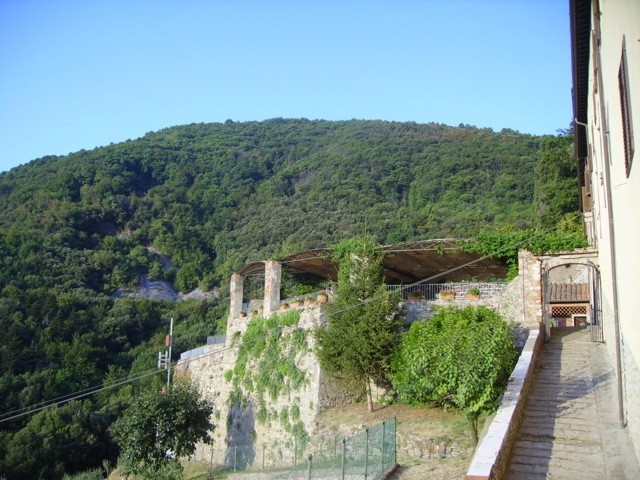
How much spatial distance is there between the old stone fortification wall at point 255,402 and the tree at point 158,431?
1102mm

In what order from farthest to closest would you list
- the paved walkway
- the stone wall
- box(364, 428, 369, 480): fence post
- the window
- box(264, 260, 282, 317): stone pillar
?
box(264, 260, 282, 317): stone pillar
box(364, 428, 369, 480): fence post
the paved walkway
the stone wall
the window

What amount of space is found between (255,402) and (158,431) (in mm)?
3175

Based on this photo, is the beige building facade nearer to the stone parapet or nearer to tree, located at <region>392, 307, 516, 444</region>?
the stone parapet

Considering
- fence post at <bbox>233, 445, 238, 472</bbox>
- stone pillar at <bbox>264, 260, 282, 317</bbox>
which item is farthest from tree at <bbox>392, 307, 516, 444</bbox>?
stone pillar at <bbox>264, 260, 282, 317</bbox>

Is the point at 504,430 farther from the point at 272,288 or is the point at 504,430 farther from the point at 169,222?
the point at 169,222

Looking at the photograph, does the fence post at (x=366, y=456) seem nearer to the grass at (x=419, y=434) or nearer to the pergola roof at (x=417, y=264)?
the grass at (x=419, y=434)

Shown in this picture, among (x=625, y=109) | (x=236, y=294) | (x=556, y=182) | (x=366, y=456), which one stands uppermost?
(x=556, y=182)

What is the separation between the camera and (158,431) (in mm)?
19859

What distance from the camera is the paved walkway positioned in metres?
9.80

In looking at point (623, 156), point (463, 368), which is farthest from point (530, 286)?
point (623, 156)

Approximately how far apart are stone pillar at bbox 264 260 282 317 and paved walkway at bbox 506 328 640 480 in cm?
950

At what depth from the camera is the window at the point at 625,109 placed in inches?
299

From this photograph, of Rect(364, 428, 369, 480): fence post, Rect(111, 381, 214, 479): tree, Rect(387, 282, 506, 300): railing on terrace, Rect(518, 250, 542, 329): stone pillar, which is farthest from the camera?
Rect(387, 282, 506, 300): railing on terrace

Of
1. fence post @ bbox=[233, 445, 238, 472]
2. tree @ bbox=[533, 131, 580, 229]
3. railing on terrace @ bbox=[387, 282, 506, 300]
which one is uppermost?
tree @ bbox=[533, 131, 580, 229]
